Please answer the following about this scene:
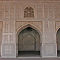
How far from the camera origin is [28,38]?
16.7 m

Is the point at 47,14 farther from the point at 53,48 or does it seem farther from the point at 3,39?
the point at 3,39

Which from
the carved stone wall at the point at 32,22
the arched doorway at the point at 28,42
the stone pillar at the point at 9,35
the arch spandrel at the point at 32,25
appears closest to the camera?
the stone pillar at the point at 9,35

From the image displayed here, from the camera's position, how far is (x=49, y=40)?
38.4ft

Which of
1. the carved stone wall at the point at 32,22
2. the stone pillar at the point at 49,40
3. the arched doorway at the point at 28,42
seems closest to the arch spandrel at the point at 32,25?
the carved stone wall at the point at 32,22

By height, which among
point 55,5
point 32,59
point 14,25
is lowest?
point 32,59

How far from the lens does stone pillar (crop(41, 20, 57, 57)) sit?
38.1 ft

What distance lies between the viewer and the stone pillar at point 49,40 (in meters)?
11.6

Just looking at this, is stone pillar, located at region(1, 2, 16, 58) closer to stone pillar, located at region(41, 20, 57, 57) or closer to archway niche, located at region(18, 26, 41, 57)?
stone pillar, located at region(41, 20, 57, 57)

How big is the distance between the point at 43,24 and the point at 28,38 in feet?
17.2

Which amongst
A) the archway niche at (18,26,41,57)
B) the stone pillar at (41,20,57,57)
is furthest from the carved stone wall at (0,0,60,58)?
the archway niche at (18,26,41,57)

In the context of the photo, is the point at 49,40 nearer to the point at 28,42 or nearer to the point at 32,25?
the point at 32,25

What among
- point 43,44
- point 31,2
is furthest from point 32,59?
point 31,2

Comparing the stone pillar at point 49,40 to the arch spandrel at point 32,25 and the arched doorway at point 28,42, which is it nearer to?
the arch spandrel at point 32,25

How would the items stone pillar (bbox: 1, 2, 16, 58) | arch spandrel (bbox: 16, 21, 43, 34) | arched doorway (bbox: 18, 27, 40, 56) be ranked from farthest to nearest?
arched doorway (bbox: 18, 27, 40, 56)
arch spandrel (bbox: 16, 21, 43, 34)
stone pillar (bbox: 1, 2, 16, 58)
